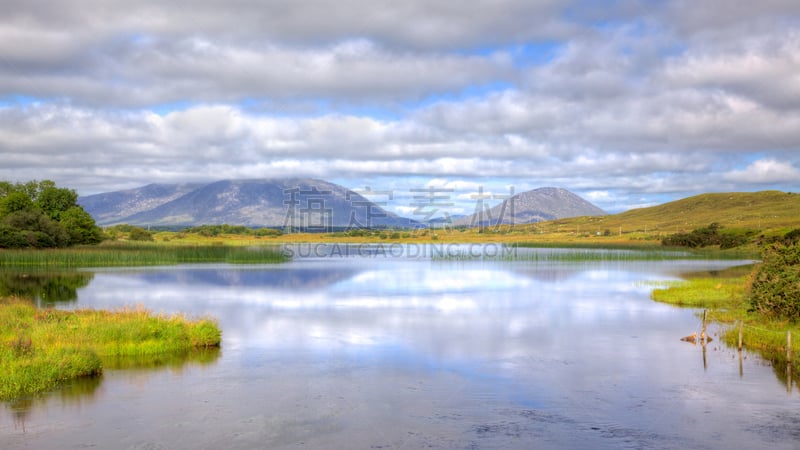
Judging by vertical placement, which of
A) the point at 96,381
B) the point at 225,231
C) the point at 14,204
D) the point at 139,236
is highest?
the point at 14,204

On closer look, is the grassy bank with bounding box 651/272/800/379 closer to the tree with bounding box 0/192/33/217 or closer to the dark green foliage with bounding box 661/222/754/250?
the dark green foliage with bounding box 661/222/754/250

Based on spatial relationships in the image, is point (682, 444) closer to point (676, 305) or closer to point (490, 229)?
point (676, 305)

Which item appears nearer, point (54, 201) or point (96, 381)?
point (96, 381)

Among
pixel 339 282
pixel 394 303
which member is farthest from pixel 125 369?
pixel 339 282

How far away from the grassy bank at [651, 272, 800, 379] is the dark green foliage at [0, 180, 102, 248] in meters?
64.3

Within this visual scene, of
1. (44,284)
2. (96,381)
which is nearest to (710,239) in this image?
(44,284)

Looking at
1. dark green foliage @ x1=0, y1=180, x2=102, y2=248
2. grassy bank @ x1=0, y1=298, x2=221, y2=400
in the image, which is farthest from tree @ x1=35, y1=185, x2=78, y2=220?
grassy bank @ x1=0, y1=298, x2=221, y2=400

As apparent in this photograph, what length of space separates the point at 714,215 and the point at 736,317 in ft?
489

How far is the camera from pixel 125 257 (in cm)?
6956

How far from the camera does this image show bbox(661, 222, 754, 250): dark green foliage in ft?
319

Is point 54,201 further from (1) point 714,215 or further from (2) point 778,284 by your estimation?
(1) point 714,215

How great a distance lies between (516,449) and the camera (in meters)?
13.3

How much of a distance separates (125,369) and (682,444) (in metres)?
15.6

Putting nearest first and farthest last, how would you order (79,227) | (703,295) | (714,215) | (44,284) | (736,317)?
(736,317), (703,295), (44,284), (79,227), (714,215)
